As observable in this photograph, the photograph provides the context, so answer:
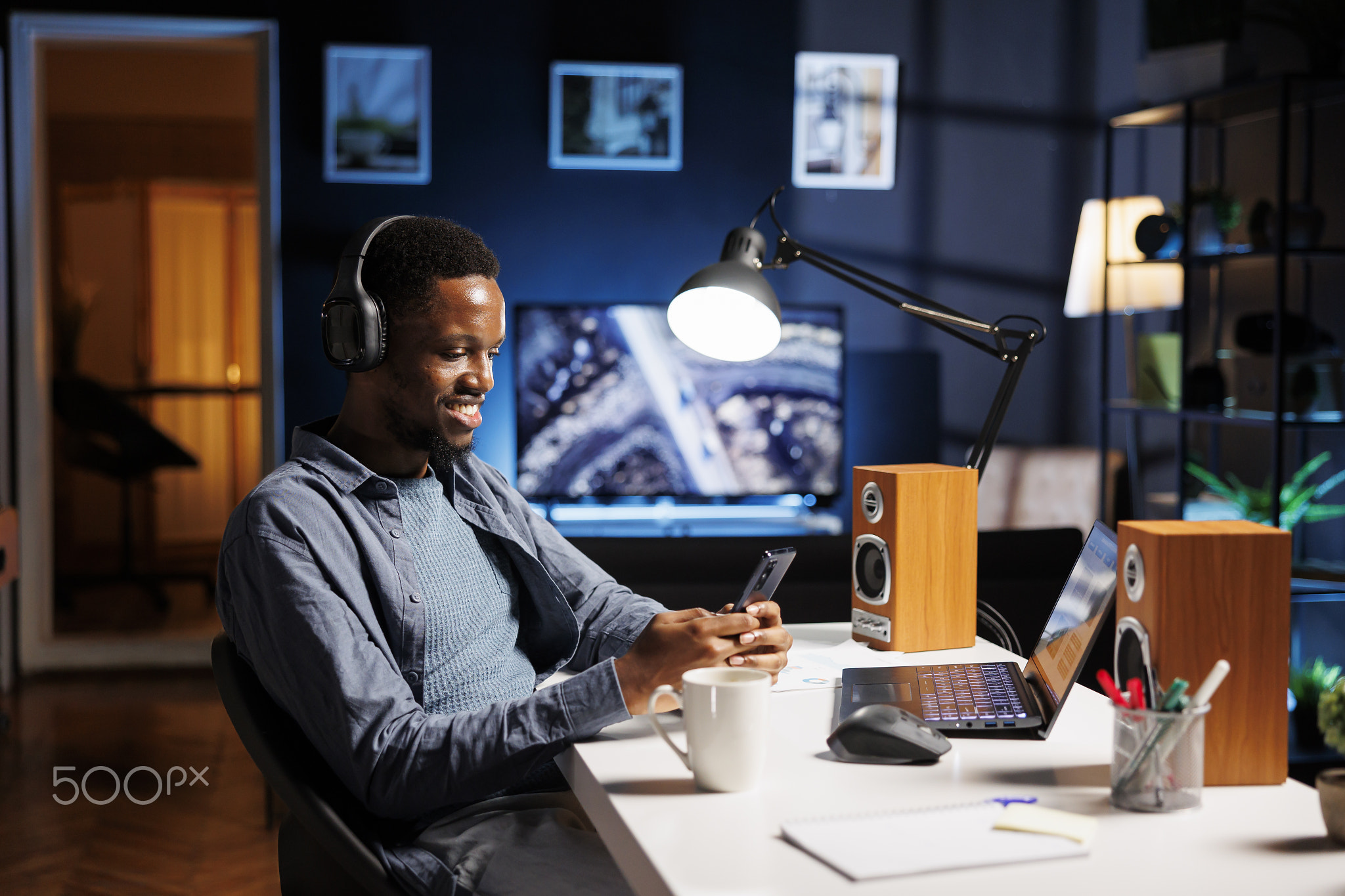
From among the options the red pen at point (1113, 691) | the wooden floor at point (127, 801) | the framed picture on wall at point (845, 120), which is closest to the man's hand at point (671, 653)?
the red pen at point (1113, 691)

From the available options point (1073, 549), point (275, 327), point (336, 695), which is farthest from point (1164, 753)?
point (275, 327)

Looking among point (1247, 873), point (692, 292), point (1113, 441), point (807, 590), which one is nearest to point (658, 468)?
point (1113, 441)

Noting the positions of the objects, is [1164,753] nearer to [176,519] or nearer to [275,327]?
[275,327]

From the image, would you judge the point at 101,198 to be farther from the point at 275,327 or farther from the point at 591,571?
the point at 591,571

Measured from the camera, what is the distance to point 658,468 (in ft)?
13.9

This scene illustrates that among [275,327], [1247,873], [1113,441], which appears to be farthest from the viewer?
[1113,441]

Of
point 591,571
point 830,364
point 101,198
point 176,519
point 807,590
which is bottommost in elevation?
point 176,519

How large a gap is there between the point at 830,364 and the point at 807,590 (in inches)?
91.7

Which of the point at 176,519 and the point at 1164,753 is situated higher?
the point at 1164,753

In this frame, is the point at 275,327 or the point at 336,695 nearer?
the point at 336,695

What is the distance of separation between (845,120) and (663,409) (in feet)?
4.51

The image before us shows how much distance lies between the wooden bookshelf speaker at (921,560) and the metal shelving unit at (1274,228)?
1.90m

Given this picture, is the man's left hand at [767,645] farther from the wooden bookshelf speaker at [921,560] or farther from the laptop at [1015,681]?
the wooden bookshelf speaker at [921,560]

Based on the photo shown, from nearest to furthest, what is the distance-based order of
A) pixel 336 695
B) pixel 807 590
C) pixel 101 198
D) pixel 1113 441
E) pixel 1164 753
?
pixel 1164 753 → pixel 336 695 → pixel 807 590 → pixel 1113 441 → pixel 101 198
